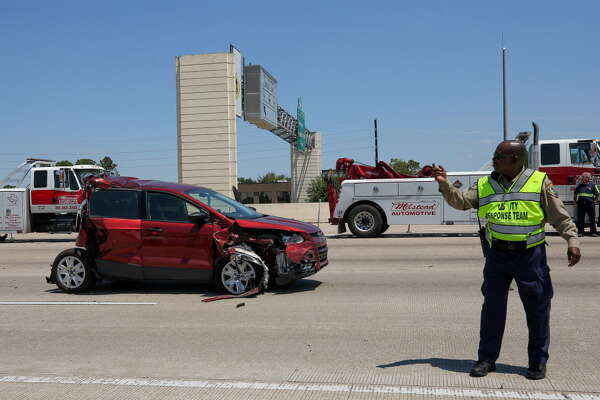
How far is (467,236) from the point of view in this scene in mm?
18469

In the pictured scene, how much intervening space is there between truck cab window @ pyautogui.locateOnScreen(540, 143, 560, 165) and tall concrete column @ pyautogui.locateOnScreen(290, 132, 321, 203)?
150 ft

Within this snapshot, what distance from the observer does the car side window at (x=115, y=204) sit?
30.7 ft

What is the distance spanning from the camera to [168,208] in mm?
9250

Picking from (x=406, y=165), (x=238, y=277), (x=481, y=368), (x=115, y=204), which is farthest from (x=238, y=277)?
(x=406, y=165)

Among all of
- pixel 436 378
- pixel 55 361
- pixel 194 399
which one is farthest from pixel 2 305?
pixel 436 378

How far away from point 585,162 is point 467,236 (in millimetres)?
3858

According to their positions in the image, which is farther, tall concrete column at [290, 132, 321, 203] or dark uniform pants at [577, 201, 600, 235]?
tall concrete column at [290, 132, 321, 203]

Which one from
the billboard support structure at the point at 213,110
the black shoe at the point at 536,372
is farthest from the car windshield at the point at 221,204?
the billboard support structure at the point at 213,110

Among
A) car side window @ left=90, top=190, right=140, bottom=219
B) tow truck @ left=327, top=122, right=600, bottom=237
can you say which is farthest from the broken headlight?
tow truck @ left=327, top=122, right=600, bottom=237

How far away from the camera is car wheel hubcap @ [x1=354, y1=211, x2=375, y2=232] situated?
730 inches

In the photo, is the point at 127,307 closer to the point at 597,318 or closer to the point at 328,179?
the point at 597,318

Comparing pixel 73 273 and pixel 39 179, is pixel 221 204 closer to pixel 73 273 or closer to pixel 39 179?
pixel 73 273

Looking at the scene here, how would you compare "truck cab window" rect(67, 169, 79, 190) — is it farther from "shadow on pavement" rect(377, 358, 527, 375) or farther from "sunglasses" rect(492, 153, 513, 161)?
"sunglasses" rect(492, 153, 513, 161)

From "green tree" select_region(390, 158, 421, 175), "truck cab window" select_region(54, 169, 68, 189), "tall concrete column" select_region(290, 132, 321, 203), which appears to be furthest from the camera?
"green tree" select_region(390, 158, 421, 175)
